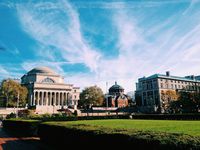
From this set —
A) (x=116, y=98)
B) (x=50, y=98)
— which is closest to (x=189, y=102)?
(x=116, y=98)

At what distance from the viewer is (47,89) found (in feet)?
400

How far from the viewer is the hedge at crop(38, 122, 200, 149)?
6.98 metres

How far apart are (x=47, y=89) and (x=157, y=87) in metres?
57.6

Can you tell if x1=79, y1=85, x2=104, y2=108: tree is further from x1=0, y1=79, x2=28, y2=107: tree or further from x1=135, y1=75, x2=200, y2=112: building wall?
x1=0, y1=79, x2=28, y2=107: tree

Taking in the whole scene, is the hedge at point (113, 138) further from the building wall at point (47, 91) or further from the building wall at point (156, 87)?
the building wall at point (47, 91)

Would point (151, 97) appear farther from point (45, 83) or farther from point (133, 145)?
point (133, 145)

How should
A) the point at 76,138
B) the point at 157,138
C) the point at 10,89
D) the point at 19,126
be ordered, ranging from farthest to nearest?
the point at 10,89
the point at 19,126
the point at 76,138
the point at 157,138

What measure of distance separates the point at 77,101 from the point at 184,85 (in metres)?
62.4

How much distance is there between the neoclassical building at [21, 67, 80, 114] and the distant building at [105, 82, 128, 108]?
799 inches

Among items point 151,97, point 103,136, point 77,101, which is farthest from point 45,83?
point 103,136

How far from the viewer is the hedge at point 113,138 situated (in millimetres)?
6984

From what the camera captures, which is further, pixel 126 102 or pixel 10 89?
pixel 126 102

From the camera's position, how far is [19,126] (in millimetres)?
31172

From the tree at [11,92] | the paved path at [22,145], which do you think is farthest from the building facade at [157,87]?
the paved path at [22,145]
